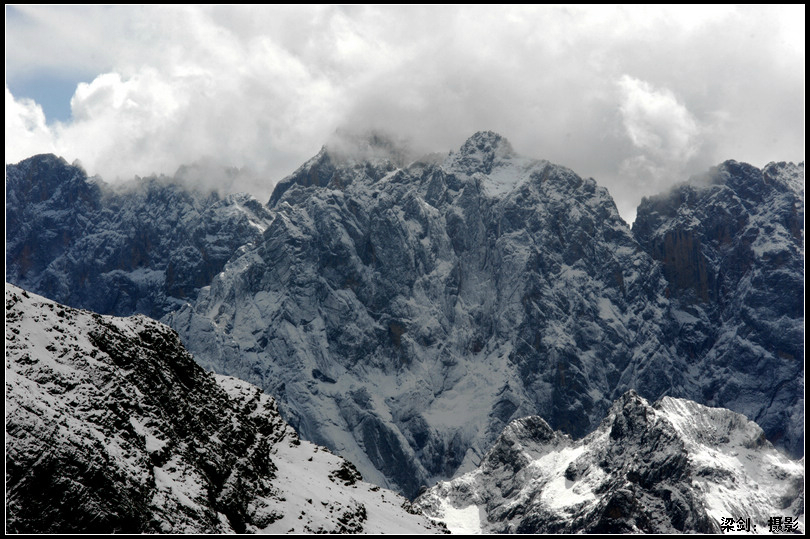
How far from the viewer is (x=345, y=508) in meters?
128

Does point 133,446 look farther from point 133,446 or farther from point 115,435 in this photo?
point 115,435

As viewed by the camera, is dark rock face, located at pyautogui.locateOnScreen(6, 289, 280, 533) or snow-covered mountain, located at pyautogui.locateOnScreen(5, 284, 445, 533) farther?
snow-covered mountain, located at pyautogui.locateOnScreen(5, 284, 445, 533)

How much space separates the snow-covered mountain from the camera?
3408 inches

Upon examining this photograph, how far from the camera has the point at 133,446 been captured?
318ft

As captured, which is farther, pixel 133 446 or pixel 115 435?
pixel 133 446

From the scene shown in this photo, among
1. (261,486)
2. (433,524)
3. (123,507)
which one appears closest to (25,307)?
(123,507)

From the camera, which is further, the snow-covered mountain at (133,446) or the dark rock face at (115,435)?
the snow-covered mountain at (133,446)

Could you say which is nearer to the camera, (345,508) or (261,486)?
(261,486)

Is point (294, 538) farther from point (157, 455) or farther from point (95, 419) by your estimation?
point (95, 419)

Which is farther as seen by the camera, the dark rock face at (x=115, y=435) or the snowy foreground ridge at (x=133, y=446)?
the snowy foreground ridge at (x=133, y=446)

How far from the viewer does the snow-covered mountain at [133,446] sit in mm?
86562

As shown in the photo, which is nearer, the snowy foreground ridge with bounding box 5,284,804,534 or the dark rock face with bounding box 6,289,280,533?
the dark rock face with bounding box 6,289,280,533

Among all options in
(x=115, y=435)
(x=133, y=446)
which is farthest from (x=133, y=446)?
(x=115, y=435)

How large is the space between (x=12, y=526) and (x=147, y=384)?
1055 inches
